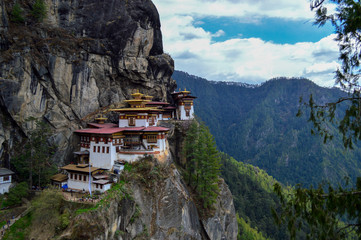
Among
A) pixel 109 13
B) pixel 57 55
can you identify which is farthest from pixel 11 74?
pixel 109 13

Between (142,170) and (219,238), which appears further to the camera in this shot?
(219,238)

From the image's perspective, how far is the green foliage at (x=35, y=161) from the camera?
108 ft

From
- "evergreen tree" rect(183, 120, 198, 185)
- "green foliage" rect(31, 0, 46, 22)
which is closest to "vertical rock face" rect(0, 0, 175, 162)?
"green foliage" rect(31, 0, 46, 22)

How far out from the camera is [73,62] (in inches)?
1599

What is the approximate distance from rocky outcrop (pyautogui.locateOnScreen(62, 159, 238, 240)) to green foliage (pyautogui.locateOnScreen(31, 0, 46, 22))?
100 feet

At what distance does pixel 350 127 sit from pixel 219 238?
38.7 meters

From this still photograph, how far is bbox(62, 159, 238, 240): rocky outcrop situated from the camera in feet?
80.1

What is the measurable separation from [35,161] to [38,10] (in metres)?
24.0

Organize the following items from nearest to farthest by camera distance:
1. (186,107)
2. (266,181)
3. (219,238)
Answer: (219,238)
(186,107)
(266,181)

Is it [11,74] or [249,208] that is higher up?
[11,74]

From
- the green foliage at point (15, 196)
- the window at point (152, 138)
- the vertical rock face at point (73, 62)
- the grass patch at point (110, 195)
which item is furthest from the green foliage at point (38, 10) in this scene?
the grass patch at point (110, 195)

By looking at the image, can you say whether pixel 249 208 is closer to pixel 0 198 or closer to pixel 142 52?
pixel 142 52

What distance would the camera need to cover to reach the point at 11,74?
112 feet

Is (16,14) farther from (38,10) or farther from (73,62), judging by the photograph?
(73,62)
